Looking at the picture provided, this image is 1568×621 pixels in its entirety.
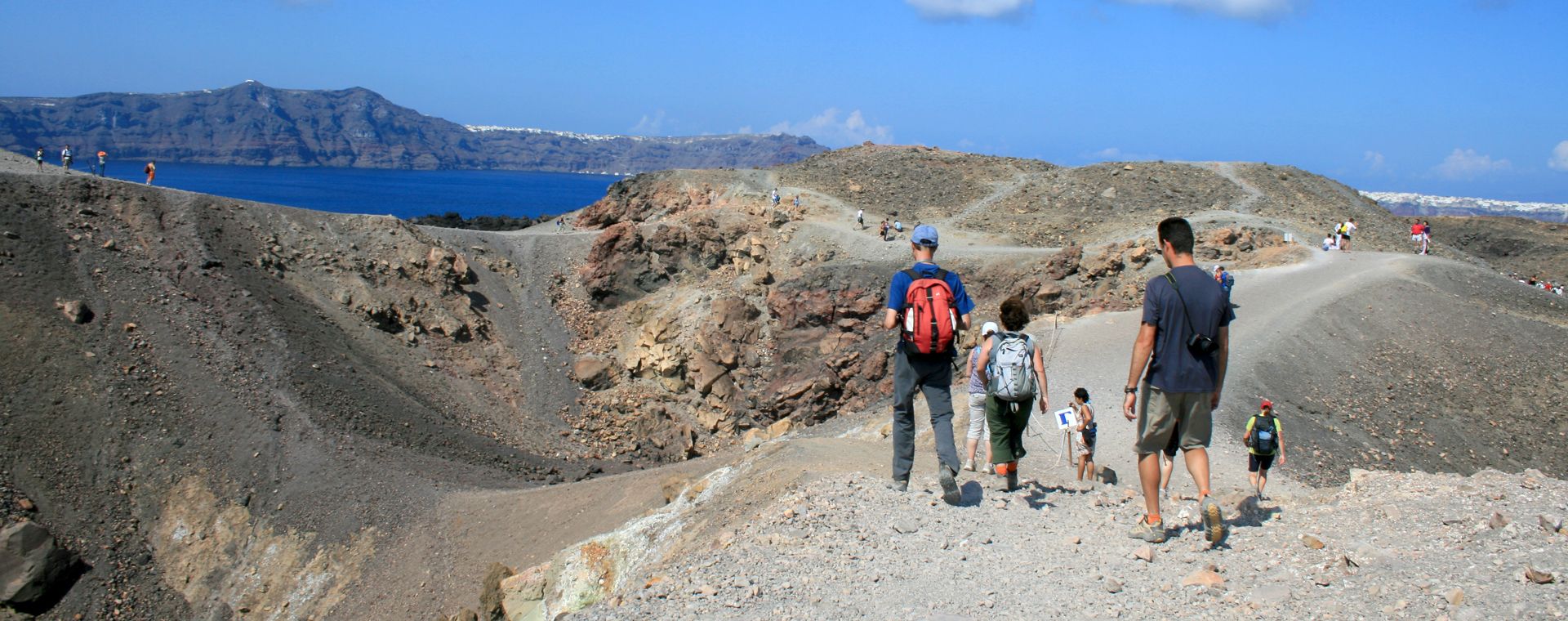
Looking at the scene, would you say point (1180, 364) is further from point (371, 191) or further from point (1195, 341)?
point (371, 191)

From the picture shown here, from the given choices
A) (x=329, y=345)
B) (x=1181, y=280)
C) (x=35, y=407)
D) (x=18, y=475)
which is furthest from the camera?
(x=329, y=345)

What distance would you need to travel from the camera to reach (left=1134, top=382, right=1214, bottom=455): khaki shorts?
20.5 feet

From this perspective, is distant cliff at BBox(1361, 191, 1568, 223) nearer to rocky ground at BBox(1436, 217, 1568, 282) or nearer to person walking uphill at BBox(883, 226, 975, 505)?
rocky ground at BBox(1436, 217, 1568, 282)

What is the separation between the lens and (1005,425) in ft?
25.2

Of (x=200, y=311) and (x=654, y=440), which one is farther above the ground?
(x=200, y=311)

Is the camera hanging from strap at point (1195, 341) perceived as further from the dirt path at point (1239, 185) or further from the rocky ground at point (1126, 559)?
the dirt path at point (1239, 185)

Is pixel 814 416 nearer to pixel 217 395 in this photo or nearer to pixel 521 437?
pixel 521 437

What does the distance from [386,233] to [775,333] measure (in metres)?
12.5

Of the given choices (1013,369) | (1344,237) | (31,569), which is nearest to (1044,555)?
(1013,369)

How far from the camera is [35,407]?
17016mm

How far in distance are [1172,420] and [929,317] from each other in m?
1.84

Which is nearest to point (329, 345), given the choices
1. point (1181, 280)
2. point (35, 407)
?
point (35, 407)

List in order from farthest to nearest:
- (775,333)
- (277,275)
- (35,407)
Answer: (775,333)
(277,275)
(35,407)

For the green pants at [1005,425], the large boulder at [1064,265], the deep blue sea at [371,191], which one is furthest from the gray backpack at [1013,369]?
the deep blue sea at [371,191]
